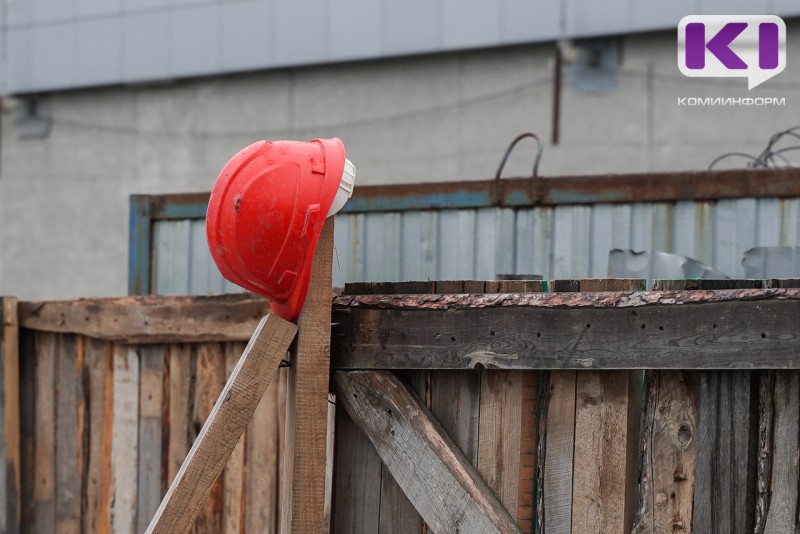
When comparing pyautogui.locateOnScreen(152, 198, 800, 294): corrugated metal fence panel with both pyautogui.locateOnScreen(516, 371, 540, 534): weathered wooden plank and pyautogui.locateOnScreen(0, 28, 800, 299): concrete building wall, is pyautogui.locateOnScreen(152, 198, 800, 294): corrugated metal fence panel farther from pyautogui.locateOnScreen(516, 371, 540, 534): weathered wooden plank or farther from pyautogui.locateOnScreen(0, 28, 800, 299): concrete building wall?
pyautogui.locateOnScreen(0, 28, 800, 299): concrete building wall

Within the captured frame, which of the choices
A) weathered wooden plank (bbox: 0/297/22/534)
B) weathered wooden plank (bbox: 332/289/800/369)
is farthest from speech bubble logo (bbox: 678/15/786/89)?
weathered wooden plank (bbox: 332/289/800/369)

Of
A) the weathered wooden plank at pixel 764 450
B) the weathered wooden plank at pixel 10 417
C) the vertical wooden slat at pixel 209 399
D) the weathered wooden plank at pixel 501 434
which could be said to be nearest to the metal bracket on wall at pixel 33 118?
the weathered wooden plank at pixel 10 417

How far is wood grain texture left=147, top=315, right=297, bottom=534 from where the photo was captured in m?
3.51

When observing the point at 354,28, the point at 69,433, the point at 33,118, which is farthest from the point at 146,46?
the point at 69,433

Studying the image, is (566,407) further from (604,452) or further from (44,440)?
(44,440)

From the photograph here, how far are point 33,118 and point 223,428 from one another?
46.8 ft

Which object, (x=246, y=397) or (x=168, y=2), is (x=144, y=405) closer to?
(x=246, y=397)

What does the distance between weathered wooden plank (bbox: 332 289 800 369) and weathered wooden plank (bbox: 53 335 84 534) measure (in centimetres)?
256

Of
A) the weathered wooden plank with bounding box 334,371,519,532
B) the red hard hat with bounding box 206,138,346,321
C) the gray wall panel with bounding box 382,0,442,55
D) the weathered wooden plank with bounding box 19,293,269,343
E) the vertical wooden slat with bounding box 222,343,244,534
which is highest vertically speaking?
the gray wall panel with bounding box 382,0,442,55

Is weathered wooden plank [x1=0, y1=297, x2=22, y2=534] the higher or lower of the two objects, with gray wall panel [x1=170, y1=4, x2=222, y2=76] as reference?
lower

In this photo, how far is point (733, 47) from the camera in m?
10.9

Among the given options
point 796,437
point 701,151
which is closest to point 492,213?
point 796,437

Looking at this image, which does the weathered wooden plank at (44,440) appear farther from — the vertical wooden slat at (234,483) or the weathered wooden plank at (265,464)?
the weathered wooden plank at (265,464)

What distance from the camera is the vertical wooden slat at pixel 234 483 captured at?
5.29m
